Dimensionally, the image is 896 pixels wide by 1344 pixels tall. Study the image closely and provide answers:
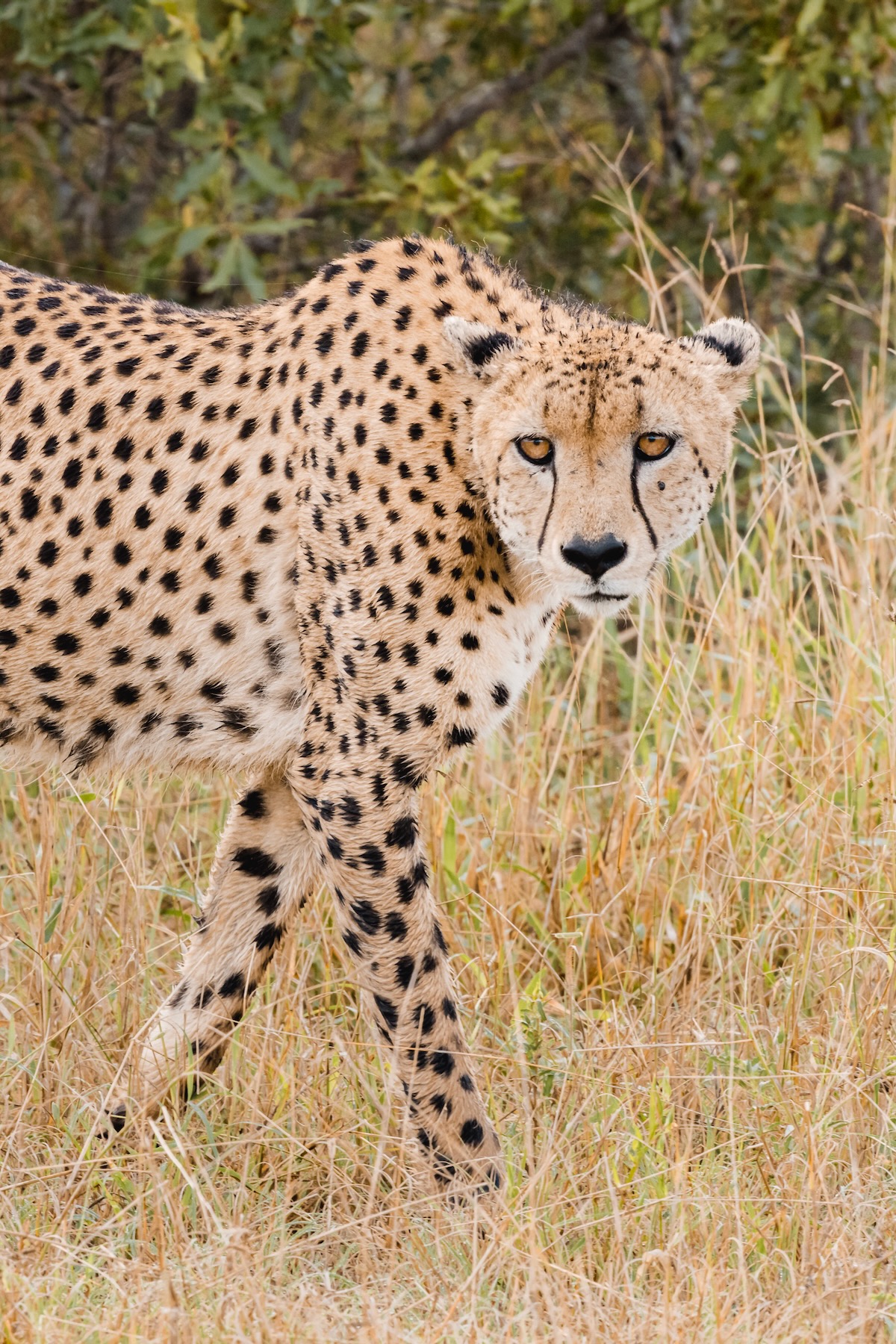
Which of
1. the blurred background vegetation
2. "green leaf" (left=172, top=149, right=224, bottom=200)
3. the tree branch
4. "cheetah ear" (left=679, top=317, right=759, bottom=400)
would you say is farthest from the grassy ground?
the tree branch

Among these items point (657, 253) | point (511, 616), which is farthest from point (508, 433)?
point (657, 253)

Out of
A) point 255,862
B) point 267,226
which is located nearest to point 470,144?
point 267,226

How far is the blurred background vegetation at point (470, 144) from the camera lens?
18.5 feet

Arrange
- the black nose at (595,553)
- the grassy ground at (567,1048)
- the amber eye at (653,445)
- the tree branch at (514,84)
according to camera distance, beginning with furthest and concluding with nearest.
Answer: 1. the tree branch at (514,84)
2. the amber eye at (653,445)
3. the black nose at (595,553)
4. the grassy ground at (567,1048)

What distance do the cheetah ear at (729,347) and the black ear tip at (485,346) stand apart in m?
0.36

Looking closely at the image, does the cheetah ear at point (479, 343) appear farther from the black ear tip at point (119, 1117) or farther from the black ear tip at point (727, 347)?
the black ear tip at point (119, 1117)

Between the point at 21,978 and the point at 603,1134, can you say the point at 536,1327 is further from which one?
the point at 21,978

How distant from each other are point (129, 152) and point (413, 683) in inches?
194

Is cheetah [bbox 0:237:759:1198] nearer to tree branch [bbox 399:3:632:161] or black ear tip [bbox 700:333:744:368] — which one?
black ear tip [bbox 700:333:744:368]

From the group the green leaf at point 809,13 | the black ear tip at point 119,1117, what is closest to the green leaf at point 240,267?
the green leaf at point 809,13

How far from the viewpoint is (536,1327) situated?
9.31 ft

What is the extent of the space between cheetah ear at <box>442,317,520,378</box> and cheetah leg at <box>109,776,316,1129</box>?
92 centimetres

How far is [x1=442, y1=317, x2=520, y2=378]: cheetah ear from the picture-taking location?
3.41 meters

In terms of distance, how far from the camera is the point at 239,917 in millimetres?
3754
